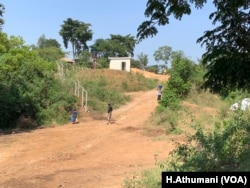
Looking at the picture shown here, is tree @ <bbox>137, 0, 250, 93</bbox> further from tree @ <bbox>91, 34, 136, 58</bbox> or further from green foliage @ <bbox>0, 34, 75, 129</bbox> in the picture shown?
tree @ <bbox>91, 34, 136, 58</bbox>

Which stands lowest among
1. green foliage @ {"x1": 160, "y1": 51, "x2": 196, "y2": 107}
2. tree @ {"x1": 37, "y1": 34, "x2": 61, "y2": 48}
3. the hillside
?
the hillside

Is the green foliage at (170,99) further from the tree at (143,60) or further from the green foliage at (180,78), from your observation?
→ the tree at (143,60)

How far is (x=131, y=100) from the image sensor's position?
3134 cm

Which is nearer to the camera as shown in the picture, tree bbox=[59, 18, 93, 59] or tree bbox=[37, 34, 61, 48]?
tree bbox=[59, 18, 93, 59]

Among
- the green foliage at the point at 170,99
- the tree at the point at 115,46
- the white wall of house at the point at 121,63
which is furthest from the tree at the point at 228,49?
the tree at the point at 115,46

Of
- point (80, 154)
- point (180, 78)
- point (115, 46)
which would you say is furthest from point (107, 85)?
point (115, 46)

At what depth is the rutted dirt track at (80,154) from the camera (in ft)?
34.5

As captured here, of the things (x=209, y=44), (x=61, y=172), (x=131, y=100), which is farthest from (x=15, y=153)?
(x=131, y=100)

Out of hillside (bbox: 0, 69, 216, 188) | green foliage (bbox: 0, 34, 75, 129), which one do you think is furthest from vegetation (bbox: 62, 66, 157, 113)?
hillside (bbox: 0, 69, 216, 188)

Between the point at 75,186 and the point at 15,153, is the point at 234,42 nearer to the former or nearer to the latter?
the point at 75,186

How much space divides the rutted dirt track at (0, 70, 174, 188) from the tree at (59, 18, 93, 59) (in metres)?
50.1

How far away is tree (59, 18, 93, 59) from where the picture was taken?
71.6 meters

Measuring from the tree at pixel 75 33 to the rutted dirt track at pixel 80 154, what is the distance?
1974 inches

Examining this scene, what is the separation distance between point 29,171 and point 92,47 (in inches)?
2498
